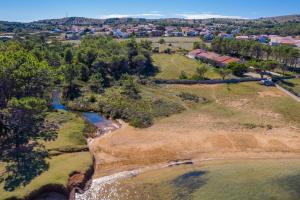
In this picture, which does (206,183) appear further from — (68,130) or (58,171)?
(68,130)

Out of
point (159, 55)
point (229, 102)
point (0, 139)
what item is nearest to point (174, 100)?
point (229, 102)

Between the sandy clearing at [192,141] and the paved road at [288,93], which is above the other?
the paved road at [288,93]

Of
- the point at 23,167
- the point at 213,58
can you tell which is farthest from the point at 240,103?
the point at 23,167

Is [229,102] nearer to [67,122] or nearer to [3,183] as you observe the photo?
[67,122]

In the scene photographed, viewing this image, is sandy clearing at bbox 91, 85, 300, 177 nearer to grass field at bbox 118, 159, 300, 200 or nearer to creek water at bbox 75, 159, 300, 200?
creek water at bbox 75, 159, 300, 200

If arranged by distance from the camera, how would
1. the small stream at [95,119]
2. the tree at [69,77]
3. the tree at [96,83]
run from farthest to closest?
the tree at [96,83] → the tree at [69,77] → the small stream at [95,119]

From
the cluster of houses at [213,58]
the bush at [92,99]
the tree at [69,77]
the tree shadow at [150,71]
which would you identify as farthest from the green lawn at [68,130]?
the cluster of houses at [213,58]

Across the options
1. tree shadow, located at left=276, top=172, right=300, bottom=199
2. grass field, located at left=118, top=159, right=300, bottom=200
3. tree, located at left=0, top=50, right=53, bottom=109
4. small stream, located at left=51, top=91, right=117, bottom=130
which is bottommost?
tree shadow, located at left=276, top=172, right=300, bottom=199

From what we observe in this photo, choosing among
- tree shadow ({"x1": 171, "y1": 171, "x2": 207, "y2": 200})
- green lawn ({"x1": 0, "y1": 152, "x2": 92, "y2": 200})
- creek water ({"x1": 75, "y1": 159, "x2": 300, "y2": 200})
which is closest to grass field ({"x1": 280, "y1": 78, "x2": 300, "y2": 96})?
creek water ({"x1": 75, "y1": 159, "x2": 300, "y2": 200})

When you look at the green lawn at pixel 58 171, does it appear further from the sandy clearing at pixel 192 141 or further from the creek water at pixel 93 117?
the creek water at pixel 93 117
